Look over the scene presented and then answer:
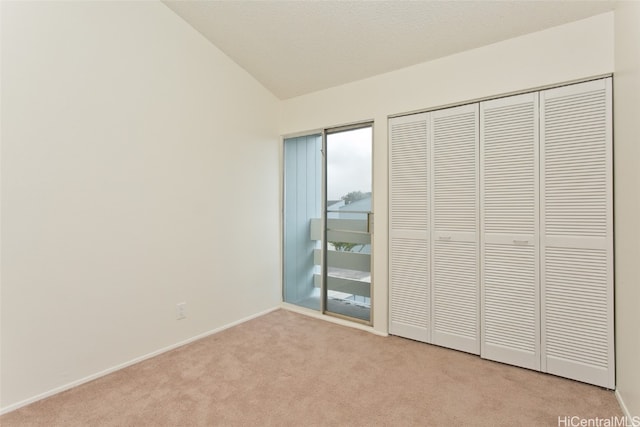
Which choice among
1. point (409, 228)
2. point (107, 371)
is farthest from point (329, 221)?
point (107, 371)

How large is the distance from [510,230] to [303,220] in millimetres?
2099

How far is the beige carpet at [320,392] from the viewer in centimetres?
181

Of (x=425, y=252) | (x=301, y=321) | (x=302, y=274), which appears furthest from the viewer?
(x=302, y=274)

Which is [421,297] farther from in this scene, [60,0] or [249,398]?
[60,0]

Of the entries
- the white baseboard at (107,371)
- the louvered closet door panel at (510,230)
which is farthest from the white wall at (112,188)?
the louvered closet door panel at (510,230)

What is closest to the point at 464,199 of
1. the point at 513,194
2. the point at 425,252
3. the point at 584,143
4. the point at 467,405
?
the point at 513,194

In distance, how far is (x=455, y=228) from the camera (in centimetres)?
Result: 264

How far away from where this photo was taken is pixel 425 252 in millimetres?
2791

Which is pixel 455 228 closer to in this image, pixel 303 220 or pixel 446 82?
pixel 446 82

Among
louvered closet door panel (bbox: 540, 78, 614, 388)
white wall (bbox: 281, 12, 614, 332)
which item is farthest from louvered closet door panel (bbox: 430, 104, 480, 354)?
louvered closet door panel (bbox: 540, 78, 614, 388)

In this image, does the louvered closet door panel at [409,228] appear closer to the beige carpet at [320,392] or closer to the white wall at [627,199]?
the beige carpet at [320,392]

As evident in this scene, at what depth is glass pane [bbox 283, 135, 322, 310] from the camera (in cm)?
362

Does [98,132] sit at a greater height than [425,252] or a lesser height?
greater

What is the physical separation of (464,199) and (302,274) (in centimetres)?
198
